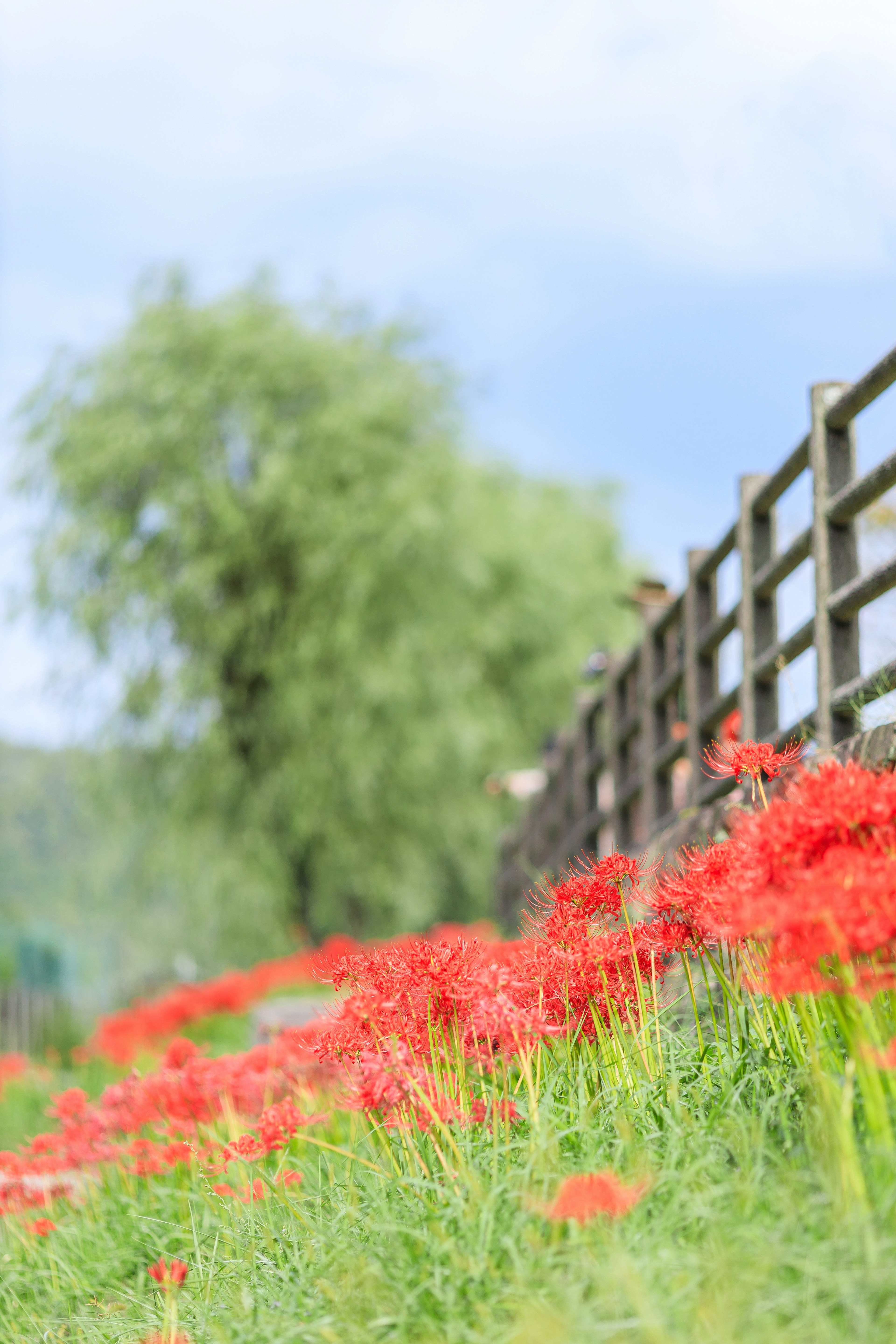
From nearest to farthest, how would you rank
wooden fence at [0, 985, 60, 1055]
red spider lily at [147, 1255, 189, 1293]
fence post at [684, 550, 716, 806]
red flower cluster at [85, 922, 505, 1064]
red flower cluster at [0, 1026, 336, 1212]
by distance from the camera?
red spider lily at [147, 1255, 189, 1293] < red flower cluster at [0, 1026, 336, 1212] < fence post at [684, 550, 716, 806] < red flower cluster at [85, 922, 505, 1064] < wooden fence at [0, 985, 60, 1055]

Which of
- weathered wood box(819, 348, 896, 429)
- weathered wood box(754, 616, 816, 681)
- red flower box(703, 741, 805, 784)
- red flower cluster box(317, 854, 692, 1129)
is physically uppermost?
weathered wood box(819, 348, 896, 429)

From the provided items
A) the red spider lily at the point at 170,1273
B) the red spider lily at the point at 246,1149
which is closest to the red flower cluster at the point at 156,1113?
the red spider lily at the point at 246,1149

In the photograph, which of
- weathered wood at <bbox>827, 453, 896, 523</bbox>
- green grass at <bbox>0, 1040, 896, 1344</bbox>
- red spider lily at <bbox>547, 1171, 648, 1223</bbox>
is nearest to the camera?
green grass at <bbox>0, 1040, 896, 1344</bbox>

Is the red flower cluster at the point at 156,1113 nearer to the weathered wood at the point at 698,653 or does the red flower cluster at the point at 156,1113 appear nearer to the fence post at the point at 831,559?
the fence post at the point at 831,559

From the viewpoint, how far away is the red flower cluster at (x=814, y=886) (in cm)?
168

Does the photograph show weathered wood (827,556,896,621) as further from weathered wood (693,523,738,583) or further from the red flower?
weathered wood (693,523,738,583)

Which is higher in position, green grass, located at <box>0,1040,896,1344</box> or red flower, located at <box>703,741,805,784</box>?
red flower, located at <box>703,741,805,784</box>

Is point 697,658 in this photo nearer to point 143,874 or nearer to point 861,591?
point 861,591

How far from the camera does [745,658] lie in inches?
169

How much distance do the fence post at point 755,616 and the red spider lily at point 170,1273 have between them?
2.45m

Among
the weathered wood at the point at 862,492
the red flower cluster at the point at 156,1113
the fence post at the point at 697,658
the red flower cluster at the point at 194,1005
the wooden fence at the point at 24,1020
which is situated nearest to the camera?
the weathered wood at the point at 862,492

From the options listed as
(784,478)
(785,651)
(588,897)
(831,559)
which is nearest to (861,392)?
(831,559)

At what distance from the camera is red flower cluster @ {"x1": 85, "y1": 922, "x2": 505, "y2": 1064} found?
24.8 ft

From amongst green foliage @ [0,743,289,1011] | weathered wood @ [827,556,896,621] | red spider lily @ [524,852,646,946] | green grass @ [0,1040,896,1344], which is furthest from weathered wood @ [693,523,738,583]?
green foliage @ [0,743,289,1011]
